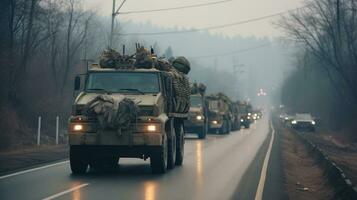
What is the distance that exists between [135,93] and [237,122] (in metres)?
44.4

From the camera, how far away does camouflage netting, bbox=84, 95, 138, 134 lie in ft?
52.9

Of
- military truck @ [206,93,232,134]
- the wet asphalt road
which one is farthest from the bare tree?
the wet asphalt road

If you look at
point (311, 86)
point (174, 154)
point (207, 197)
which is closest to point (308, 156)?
point (174, 154)

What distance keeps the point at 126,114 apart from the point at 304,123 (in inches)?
1929

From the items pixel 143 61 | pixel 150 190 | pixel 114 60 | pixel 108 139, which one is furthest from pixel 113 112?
pixel 143 61

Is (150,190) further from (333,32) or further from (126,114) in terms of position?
(333,32)

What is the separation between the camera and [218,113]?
157 feet

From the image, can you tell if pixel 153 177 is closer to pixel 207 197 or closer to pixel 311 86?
pixel 207 197

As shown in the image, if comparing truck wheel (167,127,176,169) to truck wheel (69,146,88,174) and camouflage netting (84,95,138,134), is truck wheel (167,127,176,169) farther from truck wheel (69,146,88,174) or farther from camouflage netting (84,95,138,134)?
camouflage netting (84,95,138,134)

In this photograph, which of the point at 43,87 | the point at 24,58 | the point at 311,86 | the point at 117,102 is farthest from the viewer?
the point at 311,86

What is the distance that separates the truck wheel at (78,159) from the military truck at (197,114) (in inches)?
887

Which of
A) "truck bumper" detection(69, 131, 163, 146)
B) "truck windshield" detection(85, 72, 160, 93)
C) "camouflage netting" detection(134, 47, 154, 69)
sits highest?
"camouflage netting" detection(134, 47, 154, 69)

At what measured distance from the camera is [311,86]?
11138 cm

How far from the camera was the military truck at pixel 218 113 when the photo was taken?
1850 inches
